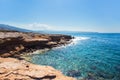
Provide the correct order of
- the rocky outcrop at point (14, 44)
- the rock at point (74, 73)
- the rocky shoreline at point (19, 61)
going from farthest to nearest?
the rocky outcrop at point (14, 44) < the rock at point (74, 73) < the rocky shoreline at point (19, 61)

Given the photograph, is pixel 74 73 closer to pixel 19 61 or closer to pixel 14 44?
pixel 19 61

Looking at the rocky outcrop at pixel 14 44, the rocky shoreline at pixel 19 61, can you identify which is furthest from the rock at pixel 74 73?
the rocky outcrop at pixel 14 44

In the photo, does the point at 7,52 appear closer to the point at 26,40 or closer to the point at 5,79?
the point at 26,40

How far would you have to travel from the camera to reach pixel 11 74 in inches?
596

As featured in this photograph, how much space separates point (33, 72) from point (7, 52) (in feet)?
84.0

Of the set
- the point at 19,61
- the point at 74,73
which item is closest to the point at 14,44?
the point at 19,61

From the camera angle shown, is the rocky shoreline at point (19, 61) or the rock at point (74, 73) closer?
the rocky shoreline at point (19, 61)

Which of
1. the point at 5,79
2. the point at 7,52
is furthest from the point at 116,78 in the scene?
the point at 7,52

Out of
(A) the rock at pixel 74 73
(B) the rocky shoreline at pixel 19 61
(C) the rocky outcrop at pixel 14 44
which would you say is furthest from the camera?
(C) the rocky outcrop at pixel 14 44

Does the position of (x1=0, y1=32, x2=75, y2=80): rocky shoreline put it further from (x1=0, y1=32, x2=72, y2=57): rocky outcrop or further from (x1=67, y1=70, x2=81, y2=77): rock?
(x1=67, y1=70, x2=81, y2=77): rock

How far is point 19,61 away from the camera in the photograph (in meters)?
22.6

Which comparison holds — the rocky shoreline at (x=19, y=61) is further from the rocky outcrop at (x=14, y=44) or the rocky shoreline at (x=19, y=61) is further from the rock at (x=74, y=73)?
the rock at (x=74, y=73)

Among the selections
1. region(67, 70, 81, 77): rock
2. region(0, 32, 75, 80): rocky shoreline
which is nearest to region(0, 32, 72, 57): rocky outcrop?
region(0, 32, 75, 80): rocky shoreline

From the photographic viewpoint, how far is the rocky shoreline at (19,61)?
15.1 m
